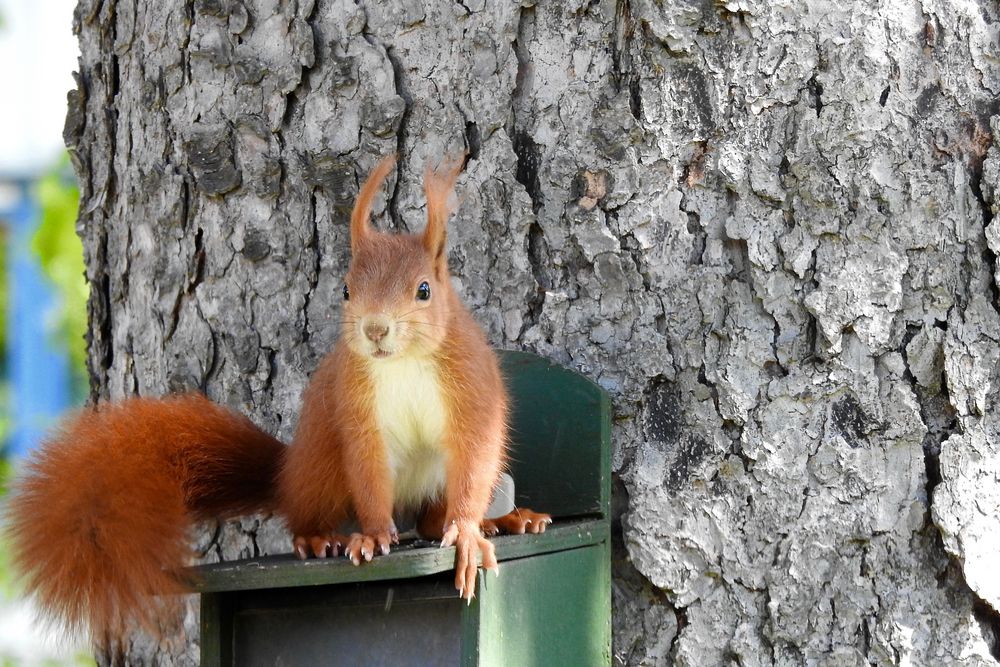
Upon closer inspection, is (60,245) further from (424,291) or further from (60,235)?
(424,291)

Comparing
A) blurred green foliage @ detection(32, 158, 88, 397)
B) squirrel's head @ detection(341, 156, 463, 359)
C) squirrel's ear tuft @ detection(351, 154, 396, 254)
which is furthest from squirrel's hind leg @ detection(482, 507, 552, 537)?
blurred green foliage @ detection(32, 158, 88, 397)

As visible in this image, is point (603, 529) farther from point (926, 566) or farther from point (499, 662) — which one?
point (926, 566)

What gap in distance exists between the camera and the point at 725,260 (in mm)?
1671

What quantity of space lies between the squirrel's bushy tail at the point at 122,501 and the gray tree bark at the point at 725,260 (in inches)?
8.9

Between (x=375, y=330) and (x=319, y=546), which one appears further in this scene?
(x=319, y=546)

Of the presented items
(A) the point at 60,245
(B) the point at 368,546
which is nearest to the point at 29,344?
(A) the point at 60,245

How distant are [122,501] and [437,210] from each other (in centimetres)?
49

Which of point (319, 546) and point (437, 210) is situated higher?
point (437, 210)

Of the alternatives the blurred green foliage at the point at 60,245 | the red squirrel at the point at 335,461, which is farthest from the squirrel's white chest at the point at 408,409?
the blurred green foliage at the point at 60,245

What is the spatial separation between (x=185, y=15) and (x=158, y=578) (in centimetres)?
92

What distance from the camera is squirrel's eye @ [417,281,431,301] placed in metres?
1.48

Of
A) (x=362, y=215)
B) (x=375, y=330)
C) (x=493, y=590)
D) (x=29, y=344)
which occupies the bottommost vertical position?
(x=29, y=344)

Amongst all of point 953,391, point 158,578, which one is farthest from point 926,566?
point 158,578

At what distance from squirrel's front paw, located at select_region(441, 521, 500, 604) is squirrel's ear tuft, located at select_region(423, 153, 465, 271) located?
33 cm
